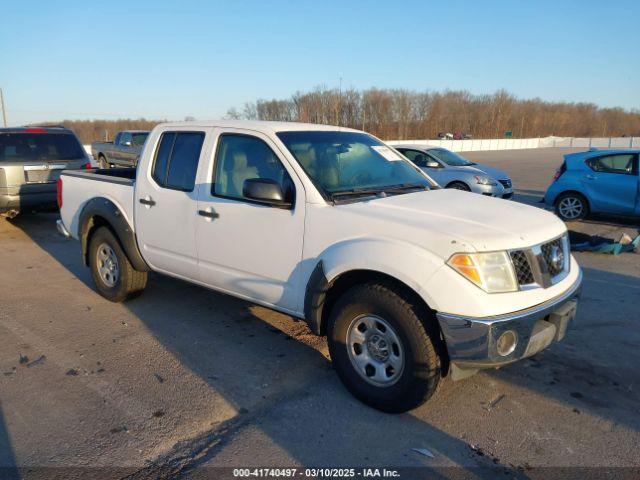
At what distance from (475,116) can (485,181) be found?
84509 millimetres

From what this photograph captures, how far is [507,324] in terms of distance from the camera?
2994 millimetres

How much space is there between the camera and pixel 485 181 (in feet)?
39.1

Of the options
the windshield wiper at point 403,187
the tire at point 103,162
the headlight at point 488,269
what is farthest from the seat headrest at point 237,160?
the tire at point 103,162

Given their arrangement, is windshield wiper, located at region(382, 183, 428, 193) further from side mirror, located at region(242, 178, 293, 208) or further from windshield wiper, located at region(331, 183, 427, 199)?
side mirror, located at region(242, 178, 293, 208)

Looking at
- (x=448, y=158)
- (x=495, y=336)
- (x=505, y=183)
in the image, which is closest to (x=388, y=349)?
(x=495, y=336)

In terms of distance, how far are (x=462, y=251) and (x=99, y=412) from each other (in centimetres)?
261

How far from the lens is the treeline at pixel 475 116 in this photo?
75750 mm

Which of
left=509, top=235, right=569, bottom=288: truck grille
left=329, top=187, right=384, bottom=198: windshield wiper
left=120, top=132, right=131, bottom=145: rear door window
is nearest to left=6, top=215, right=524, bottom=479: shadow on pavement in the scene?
left=509, top=235, right=569, bottom=288: truck grille

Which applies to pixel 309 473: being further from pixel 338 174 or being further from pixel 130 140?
pixel 130 140

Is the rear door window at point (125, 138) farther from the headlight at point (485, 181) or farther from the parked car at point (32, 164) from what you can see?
the headlight at point (485, 181)

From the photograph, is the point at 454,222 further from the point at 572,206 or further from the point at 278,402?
the point at 572,206

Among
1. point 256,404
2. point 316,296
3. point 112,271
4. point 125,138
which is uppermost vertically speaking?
point 125,138

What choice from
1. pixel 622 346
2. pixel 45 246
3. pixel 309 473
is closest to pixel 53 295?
pixel 45 246

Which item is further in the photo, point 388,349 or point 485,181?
point 485,181
